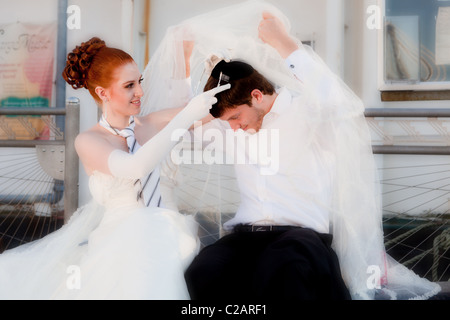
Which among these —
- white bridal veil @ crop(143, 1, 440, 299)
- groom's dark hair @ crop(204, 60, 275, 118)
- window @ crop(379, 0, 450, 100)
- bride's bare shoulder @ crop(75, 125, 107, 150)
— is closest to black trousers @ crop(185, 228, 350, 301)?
white bridal veil @ crop(143, 1, 440, 299)

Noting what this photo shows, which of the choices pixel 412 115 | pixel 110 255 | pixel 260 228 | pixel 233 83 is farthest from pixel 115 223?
pixel 412 115

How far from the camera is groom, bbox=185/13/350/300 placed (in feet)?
6.00

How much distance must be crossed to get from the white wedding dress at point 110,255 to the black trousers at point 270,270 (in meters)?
0.10

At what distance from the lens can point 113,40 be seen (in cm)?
419

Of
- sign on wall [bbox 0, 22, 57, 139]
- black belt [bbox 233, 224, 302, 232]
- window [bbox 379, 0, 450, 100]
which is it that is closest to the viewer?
black belt [bbox 233, 224, 302, 232]

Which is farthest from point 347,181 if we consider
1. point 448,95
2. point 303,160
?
point 448,95

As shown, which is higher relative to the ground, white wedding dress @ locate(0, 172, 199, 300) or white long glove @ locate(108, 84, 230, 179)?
white long glove @ locate(108, 84, 230, 179)

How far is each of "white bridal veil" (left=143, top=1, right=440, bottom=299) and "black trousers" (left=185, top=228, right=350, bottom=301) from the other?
0.14 m

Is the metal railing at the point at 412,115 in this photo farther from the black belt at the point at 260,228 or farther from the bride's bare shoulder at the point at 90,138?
the bride's bare shoulder at the point at 90,138

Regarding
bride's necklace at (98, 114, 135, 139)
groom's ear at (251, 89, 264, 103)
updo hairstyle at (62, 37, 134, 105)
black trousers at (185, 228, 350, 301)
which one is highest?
updo hairstyle at (62, 37, 134, 105)

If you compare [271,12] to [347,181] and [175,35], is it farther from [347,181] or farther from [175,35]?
[347,181]

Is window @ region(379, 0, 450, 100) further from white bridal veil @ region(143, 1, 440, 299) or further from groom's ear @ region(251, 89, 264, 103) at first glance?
groom's ear @ region(251, 89, 264, 103)

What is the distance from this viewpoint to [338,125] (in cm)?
204

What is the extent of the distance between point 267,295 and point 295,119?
2.53 ft
